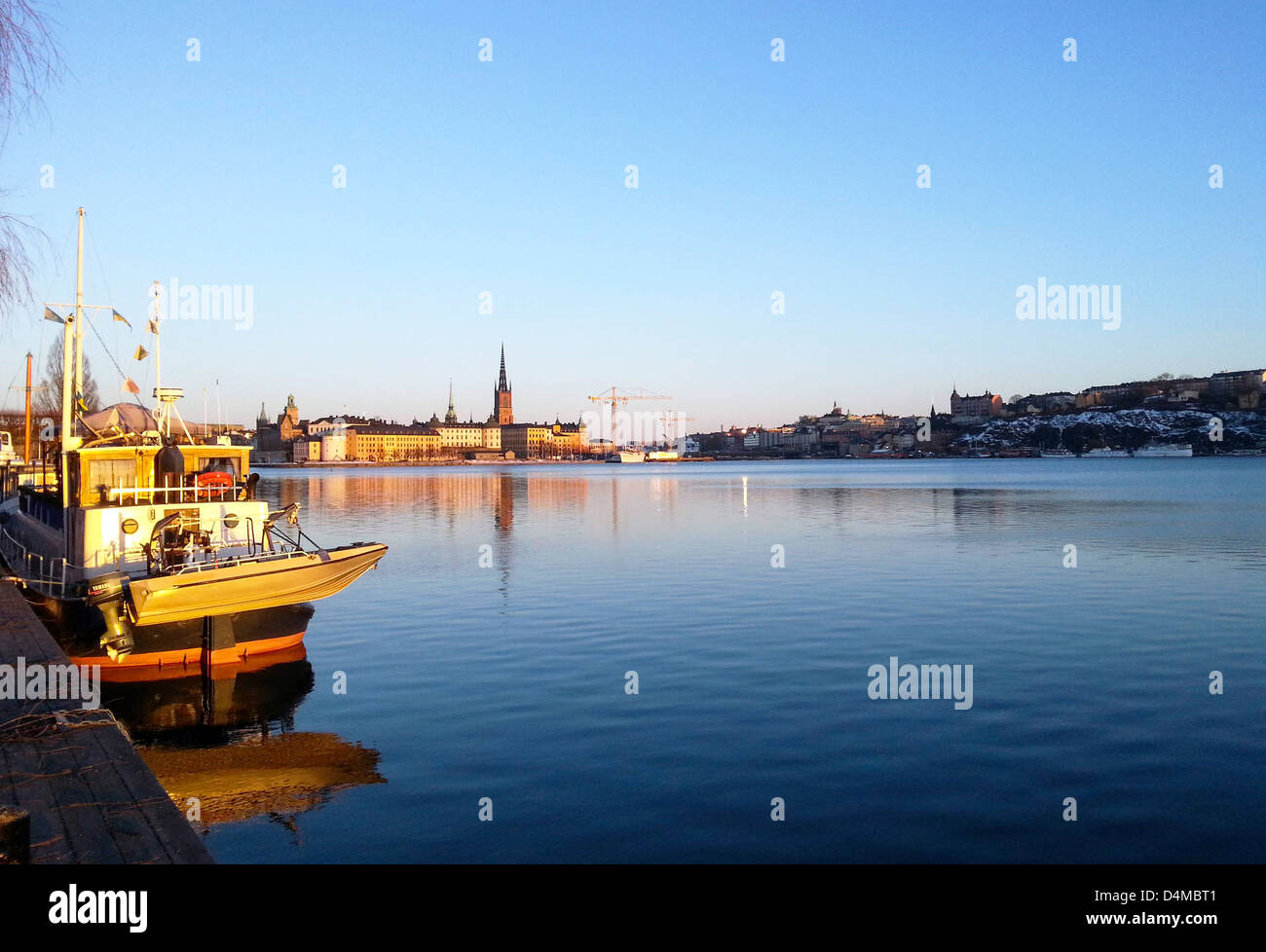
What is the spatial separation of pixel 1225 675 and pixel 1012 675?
3852 mm

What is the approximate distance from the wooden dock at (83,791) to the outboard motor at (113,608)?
5009 mm

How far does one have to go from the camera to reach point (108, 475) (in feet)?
74.2

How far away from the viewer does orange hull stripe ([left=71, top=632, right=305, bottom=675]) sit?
19484 millimetres

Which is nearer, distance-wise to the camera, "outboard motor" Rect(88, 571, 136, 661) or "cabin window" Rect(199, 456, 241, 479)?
"outboard motor" Rect(88, 571, 136, 661)

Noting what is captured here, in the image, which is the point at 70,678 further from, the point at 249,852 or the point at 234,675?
the point at 249,852

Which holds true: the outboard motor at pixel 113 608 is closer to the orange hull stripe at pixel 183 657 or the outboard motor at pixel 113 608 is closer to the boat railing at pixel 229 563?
the orange hull stripe at pixel 183 657

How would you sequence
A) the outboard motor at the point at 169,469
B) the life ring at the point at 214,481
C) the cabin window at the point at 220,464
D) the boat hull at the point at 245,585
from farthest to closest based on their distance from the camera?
1. the cabin window at the point at 220,464
2. the life ring at the point at 214,481
3. the outboard motor at the point at 169,469
4. the boat hull at the point at 245,585

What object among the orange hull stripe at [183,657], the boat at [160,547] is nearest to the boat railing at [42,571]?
the boat at [160,547]

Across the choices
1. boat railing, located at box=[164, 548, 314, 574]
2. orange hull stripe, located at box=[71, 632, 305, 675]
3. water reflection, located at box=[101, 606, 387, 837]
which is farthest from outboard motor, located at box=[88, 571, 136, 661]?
boat railing, located at box=[164, 548, 314, 574]

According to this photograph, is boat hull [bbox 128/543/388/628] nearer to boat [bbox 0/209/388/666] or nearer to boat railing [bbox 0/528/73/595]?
boat [bbox 0/209/388/666]

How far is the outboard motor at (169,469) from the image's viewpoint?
72.9 ft

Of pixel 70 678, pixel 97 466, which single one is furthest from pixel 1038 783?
pixel 97 466

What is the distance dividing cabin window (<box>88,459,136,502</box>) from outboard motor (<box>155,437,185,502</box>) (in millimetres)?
578
